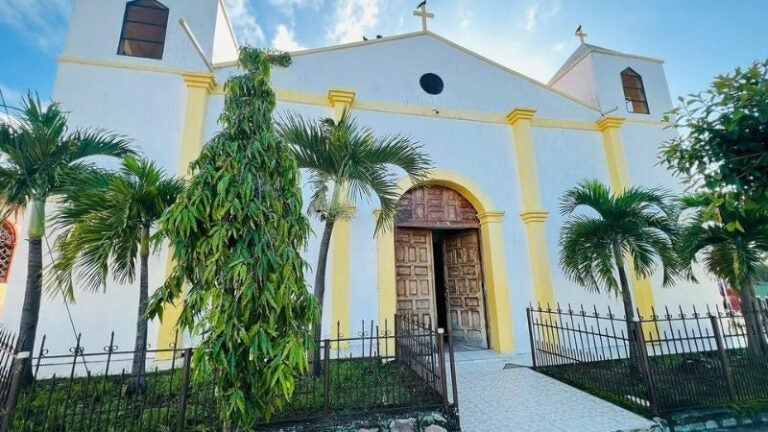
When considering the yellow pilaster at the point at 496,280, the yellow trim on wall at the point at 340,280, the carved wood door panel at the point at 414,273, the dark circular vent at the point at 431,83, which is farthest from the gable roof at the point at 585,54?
the yellow trim on wall at the point at 340,280

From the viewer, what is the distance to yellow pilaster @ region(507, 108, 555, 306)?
21.7 feet

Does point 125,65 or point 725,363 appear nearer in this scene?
point 725,363

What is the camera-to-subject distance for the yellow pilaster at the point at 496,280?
6.34 meters

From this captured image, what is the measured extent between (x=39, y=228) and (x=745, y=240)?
8798mm

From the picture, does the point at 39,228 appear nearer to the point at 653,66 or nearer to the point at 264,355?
Answer: the point at 264,355

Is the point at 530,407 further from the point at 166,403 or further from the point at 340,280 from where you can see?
the point at 166,403

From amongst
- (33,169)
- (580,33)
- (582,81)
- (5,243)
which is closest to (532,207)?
(582,81)

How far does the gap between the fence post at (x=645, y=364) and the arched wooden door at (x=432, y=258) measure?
332 cm

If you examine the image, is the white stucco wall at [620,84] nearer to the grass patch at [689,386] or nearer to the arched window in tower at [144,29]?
the grass patch at [689,386]

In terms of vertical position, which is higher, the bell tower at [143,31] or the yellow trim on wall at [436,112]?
the bell tower at [143,31]

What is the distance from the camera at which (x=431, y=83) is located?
7488 millimetres

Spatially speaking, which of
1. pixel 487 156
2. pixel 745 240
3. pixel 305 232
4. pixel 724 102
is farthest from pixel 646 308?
pixel 305 232

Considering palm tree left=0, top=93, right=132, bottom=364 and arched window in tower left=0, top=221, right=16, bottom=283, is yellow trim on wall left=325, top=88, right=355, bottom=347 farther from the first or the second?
arched window in tower left=0, top=221, right=16, bottom=283

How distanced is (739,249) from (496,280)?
3376mm
